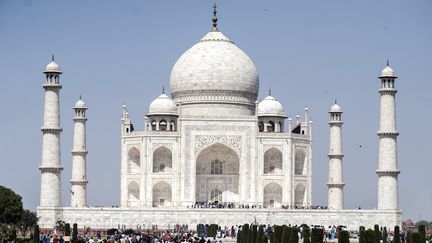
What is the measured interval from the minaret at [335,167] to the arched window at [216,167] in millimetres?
4739

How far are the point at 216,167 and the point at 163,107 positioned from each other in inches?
135

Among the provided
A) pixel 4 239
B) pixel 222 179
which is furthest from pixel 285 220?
pixel 4 239

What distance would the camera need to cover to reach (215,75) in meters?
54.3

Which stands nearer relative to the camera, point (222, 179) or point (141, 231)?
point (141, 231)

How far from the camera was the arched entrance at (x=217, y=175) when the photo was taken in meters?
52.4

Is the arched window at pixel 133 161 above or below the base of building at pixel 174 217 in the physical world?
above

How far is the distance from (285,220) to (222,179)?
5.23 m

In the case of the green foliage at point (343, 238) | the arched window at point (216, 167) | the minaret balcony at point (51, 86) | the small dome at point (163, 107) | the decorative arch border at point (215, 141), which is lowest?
the green foliage at point (343, 238)

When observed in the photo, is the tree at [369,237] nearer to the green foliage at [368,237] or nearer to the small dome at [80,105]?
the green foliage at [368,237]

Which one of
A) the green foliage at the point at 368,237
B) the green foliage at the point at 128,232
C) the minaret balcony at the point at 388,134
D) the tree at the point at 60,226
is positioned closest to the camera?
the green foliage at the point at 368,237

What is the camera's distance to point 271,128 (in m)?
53.8

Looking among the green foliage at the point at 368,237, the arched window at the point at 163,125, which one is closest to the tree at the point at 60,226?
the arched window at the point at 163,125

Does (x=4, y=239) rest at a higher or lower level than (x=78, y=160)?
lower

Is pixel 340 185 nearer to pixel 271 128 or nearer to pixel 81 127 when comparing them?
pixel 271 128
